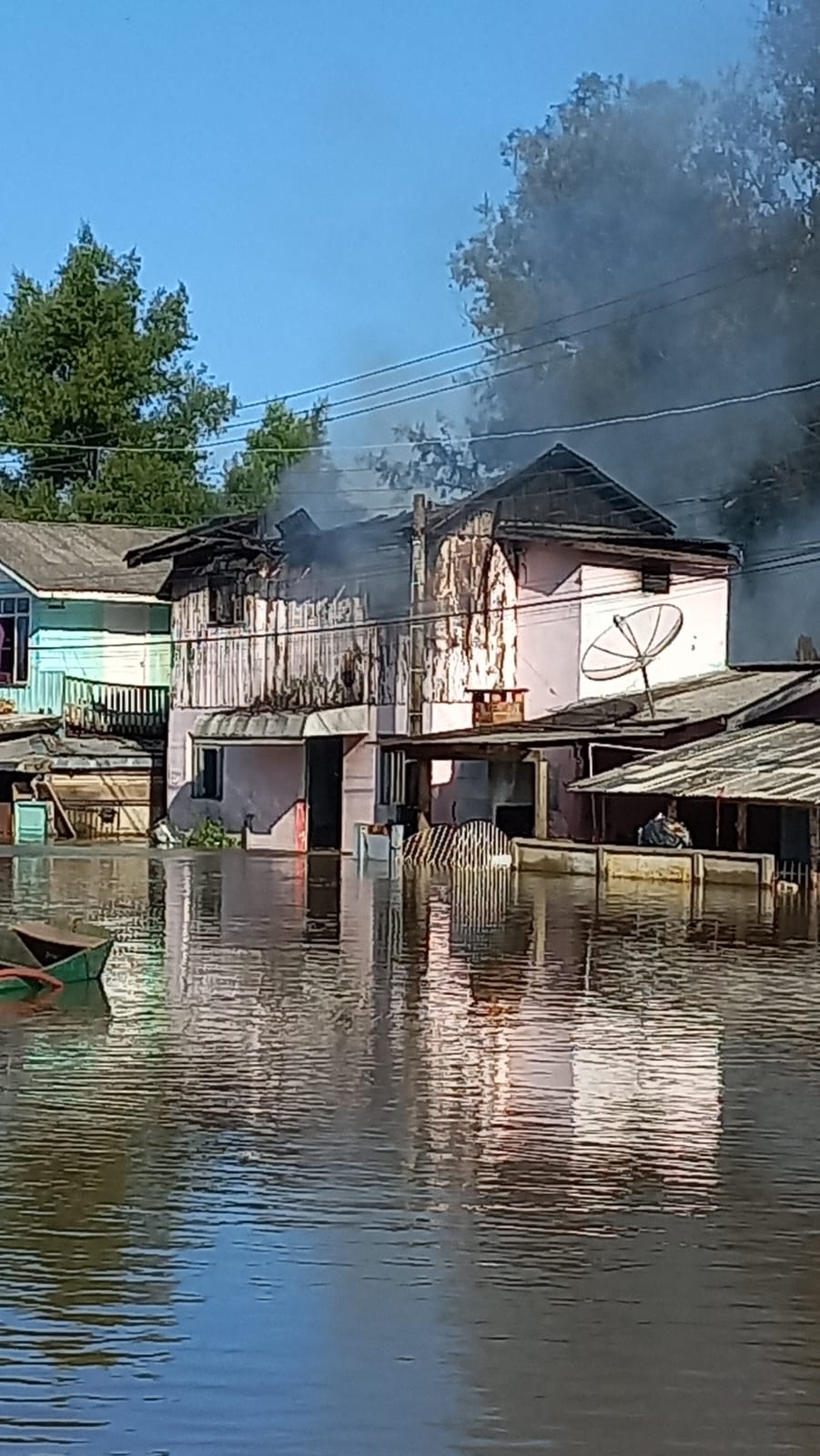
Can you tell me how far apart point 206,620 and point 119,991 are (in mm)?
28151

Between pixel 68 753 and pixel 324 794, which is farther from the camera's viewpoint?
pixel 68 753

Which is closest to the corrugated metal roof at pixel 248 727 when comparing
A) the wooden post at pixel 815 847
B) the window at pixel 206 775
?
the window at pixel 206 775

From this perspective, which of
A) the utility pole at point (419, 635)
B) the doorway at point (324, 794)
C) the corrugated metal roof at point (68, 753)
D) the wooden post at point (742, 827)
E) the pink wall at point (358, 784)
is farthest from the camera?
the corrugated metal roof at point (68, 753)

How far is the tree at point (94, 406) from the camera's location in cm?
6266

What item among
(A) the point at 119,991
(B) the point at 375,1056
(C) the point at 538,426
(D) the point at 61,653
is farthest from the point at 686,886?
(C) the point at 538,426

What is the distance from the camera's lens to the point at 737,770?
31.4 meters

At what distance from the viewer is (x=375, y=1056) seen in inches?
598

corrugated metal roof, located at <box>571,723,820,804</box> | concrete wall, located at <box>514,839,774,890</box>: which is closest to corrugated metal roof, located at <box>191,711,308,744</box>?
corrugated metal roof, located at <box>571,723,820,804</box>

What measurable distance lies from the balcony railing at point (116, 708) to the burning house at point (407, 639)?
180cm

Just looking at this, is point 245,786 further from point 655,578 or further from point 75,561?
point 655,578

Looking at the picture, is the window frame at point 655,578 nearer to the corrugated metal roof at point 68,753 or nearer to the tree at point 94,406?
the corrugated metal roof at point 68,753

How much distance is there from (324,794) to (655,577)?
8.64 m

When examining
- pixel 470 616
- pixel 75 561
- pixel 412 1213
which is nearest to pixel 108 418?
pixel 75 561

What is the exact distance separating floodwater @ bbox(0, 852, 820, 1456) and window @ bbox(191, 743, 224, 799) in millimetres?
25297
